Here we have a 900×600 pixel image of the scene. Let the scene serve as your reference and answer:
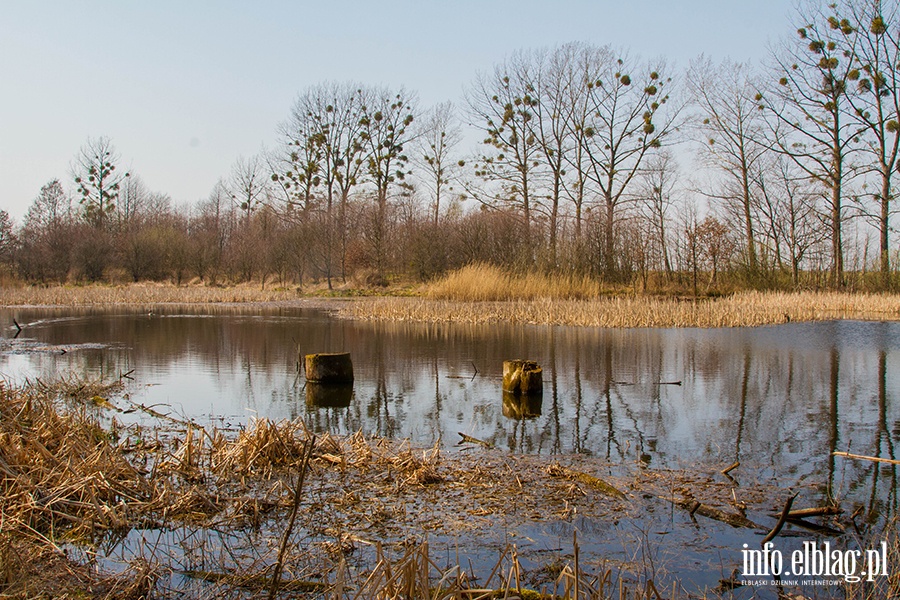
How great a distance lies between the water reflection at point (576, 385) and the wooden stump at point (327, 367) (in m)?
0.25

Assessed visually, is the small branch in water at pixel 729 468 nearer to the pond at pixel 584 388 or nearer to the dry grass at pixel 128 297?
the pond at pixel 584 388

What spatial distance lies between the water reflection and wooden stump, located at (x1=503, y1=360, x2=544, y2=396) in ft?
1.12

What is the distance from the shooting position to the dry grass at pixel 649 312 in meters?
19.0

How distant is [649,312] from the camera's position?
19.3 m

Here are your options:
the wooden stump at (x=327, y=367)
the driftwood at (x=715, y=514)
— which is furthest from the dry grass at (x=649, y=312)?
the driftwood at (x=715, y=514)

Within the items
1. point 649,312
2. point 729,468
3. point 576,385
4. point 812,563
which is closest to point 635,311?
point 649,312

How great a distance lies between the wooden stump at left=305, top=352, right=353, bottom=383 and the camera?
9750 mm

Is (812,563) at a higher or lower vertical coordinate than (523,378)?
lower

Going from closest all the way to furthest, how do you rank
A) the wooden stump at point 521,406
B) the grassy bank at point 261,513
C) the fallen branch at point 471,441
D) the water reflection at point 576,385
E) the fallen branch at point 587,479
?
the grassy bank at point 261,513, the fallen branch at point 587,479, the fallen branch at point 471,441, the water reflection at point 576,385, the wooden stump at point 521,406

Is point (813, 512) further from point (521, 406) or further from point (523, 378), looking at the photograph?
point (523, 378)

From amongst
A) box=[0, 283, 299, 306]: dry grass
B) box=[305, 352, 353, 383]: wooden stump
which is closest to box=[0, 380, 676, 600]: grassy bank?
box=[305, 352, 353, 383]: wooden stump

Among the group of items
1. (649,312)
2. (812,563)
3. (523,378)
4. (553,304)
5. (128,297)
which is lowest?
(812,563)

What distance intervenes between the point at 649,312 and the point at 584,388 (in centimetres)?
1028

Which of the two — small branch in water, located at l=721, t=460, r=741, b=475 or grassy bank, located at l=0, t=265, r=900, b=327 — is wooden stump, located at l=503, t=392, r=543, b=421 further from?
grassy bank, located at l=0, t=265, r=900, b=327
